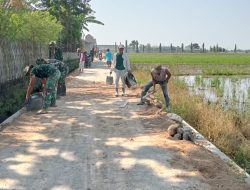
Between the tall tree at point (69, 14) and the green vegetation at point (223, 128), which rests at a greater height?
the tall tree at point (69, 14)

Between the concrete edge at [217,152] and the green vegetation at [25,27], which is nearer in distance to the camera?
the concrete edge at [217,152]

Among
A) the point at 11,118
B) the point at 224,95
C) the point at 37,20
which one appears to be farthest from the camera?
the point at 37,20

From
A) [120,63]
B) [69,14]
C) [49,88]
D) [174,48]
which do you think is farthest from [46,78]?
[174,48]

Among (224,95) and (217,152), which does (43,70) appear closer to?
(217,152)

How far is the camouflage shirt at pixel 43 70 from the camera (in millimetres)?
10884

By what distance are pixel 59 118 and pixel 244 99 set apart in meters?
9.26

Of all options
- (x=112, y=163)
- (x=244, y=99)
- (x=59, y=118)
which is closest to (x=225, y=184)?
(x=112, y=163)

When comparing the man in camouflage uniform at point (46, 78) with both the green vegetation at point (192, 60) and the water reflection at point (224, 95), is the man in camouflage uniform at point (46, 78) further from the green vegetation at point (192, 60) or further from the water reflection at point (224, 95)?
the green vegetation at point (192, 60)

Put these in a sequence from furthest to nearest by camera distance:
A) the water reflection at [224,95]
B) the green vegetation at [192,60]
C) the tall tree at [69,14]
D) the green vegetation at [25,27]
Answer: the green vegetation at [192,60]
the tall tree at [69,14]
the green vegetation at [25,27]
the water reflection at [224,95]

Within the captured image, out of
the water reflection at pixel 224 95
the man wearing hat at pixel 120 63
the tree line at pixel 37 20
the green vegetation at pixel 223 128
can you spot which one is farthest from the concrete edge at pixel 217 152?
the tree line at pixel 37 20

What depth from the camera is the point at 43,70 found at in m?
11.0

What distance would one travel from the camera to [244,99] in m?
17.5

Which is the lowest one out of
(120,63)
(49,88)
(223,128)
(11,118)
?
(223,128)

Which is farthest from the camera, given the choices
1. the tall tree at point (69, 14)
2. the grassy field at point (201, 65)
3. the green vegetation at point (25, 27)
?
the tall tree at point (69, 14)
